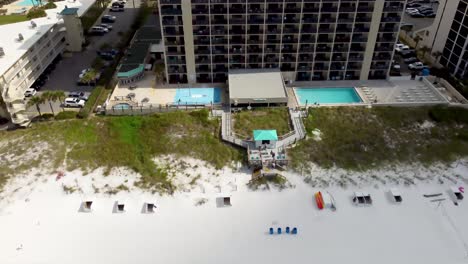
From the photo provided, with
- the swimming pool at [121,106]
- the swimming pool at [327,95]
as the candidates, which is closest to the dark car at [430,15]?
the swimming pool at [327,95]

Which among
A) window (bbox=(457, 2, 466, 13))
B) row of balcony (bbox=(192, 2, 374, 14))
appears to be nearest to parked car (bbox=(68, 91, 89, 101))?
row of balcony (bbox=(192, 2, 374, 14))

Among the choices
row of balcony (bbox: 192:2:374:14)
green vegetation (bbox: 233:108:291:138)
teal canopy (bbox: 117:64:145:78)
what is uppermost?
row of balcony (bbox: 192:2:374:14)

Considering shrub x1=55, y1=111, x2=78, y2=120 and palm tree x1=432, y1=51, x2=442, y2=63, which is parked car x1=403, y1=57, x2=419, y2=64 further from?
shrub x1=55, y1=111, x2=78, y2=120

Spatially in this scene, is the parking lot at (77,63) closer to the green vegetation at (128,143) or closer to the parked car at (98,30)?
the parked car at (98,30)

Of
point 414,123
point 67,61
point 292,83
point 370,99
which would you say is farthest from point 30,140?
point 414,123

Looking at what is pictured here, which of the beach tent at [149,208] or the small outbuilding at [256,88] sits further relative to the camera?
the small outbuilding at [256,88]

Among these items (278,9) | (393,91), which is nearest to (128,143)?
(278,9)

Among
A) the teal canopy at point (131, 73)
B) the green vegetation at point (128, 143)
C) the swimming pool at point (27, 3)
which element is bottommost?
the green vegetation at point (128, 143)
